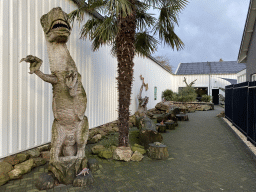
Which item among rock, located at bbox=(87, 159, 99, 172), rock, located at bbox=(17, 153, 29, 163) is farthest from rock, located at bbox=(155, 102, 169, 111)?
rock, located at bbox=(17, 153, 29, 163)

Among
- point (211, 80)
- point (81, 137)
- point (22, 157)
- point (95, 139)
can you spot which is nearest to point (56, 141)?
point (81, 137)

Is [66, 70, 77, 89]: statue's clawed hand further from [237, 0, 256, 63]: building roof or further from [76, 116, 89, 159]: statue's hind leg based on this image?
[237, 0, 256, 63]: building roof

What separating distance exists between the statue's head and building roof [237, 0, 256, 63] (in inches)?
341

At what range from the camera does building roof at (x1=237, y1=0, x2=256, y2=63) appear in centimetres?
795

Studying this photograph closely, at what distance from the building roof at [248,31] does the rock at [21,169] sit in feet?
33.5

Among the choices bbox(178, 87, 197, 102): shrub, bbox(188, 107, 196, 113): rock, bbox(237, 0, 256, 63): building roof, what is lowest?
bbox(188, 107, 196, 113): rock

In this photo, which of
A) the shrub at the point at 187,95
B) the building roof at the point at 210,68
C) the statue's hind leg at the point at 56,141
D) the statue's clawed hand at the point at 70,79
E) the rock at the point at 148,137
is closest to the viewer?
the statue's clawed hand at the point at 70,79

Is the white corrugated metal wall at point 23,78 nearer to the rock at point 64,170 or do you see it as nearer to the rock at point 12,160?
the rock at point 12,160

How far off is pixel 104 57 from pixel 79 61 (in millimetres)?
1883

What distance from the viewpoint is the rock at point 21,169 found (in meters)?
3.22

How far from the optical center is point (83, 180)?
2996 millimetres

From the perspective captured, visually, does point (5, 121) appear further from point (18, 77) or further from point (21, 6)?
point (21, 6)

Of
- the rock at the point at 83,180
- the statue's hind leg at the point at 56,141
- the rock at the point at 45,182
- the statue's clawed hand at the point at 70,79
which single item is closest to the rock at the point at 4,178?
the rock at the point at 45,182

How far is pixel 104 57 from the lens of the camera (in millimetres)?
7773
